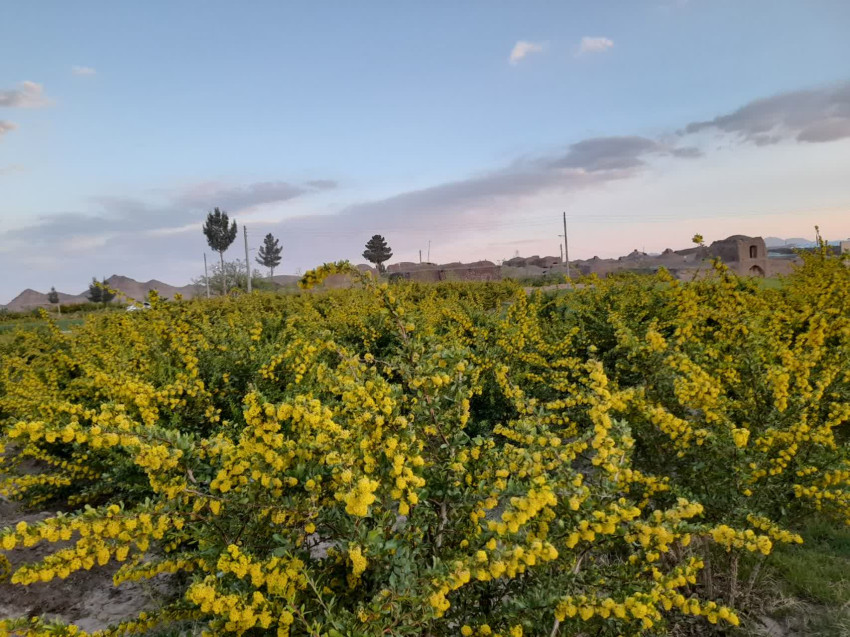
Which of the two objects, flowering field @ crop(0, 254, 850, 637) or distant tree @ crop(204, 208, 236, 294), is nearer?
flowering field @ crop(0, 254, 850, 637)

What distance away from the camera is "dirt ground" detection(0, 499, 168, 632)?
3432 mm

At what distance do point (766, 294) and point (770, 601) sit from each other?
5425 millimetres

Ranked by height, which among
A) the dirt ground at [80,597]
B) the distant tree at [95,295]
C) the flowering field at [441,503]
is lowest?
the dirt ground at [80,597]

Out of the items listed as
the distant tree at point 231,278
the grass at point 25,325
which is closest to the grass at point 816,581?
the grass at point 25,325

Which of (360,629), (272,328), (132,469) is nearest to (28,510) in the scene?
(132,469)

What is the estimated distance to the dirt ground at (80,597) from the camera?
3.43 metres

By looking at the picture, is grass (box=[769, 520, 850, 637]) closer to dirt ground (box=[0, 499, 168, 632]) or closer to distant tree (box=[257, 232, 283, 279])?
dirt ground (box=[0, 499, 168, 632])

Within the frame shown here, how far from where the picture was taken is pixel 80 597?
12.0ft

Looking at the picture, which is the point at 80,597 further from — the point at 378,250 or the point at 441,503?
the point at 378,250

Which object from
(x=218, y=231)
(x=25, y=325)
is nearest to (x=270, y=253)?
(x=218, y=231)

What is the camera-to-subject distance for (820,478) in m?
3.12

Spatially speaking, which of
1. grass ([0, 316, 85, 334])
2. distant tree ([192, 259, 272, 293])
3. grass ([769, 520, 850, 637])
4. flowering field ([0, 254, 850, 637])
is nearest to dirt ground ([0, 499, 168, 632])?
flowering field ([0, 254, 850, 637])

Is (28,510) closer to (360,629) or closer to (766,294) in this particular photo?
(360,629)

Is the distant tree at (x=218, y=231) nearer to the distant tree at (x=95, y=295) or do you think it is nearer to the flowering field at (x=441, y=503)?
the distant tree at (x=95, y=295)
